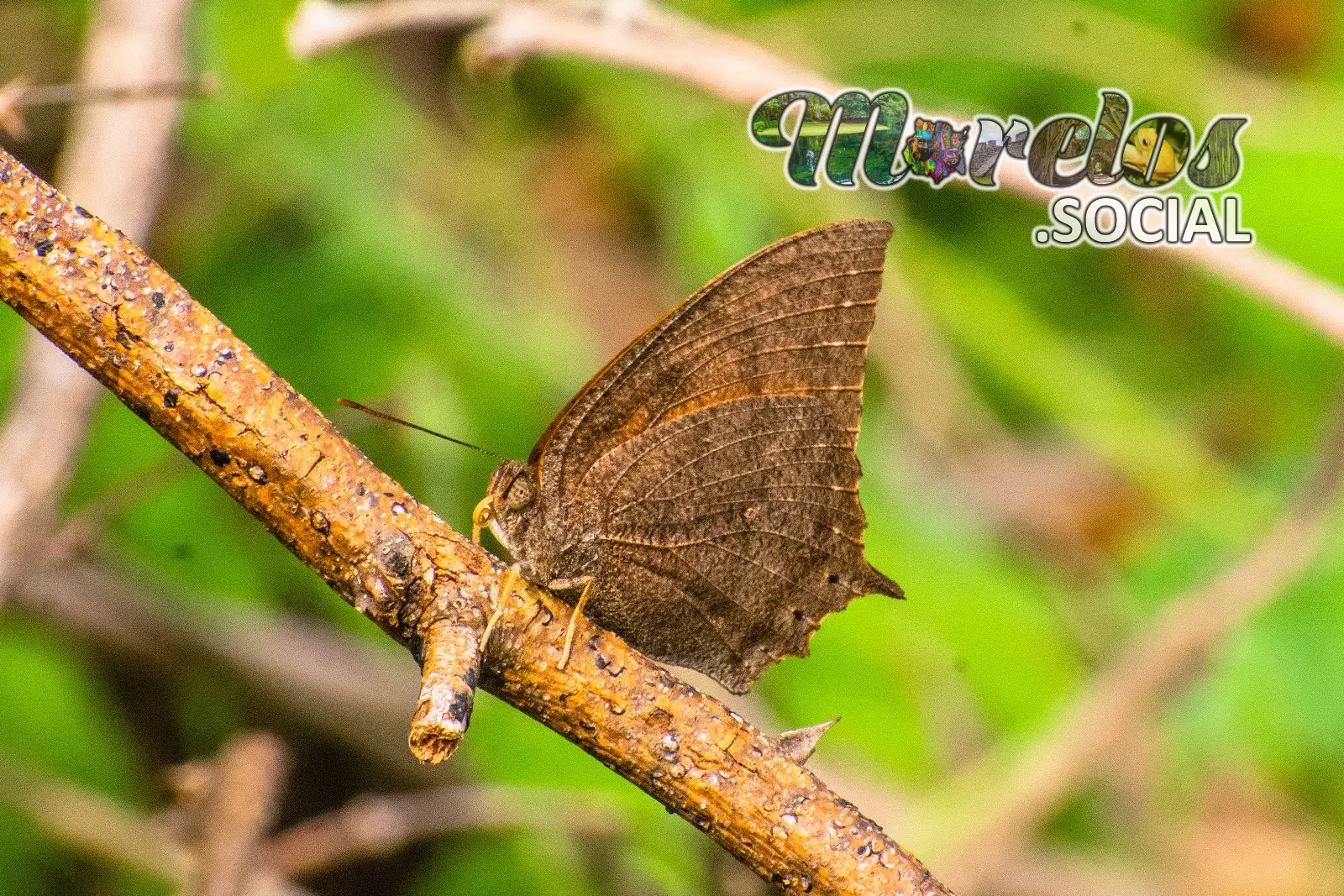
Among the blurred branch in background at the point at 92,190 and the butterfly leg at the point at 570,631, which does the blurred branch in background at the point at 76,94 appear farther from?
the butterfly leg at the point at 570,631

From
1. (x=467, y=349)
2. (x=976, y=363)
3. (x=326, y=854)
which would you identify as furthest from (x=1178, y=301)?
(x=326, y=854)

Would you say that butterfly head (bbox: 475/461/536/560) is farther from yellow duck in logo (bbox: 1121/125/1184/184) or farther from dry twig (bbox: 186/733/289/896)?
yellow duck in logo (bbox: 1121/125/1184/184)

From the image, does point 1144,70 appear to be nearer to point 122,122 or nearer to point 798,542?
point 798,542

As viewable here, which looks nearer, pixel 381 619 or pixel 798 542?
pixel 381 619

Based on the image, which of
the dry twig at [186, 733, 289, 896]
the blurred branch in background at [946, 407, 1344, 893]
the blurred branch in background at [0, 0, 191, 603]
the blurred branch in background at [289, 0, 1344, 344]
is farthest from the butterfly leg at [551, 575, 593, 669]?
the blurred branch in background at [946, 407, 1344, 893]

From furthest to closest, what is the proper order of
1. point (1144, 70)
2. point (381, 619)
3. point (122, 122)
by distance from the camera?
point (1144, 70)
point (122, 122)
point (381, 619)

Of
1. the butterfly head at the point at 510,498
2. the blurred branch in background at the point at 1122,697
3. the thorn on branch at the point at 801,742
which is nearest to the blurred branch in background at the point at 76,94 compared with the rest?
the butterfly head at the point at 510,498

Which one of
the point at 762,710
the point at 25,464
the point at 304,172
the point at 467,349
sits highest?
the point at 304,172

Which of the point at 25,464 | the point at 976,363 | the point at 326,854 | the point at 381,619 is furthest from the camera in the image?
the point at 976,363

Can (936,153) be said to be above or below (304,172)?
below
